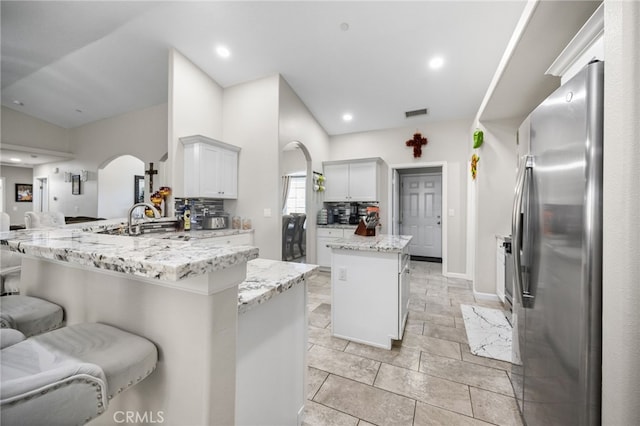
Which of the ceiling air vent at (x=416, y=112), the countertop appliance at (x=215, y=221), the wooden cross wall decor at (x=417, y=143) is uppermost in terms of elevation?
the ceiling air vent at (x=416, y=112)

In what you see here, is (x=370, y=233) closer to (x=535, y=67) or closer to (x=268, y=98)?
(x=535, y=67)

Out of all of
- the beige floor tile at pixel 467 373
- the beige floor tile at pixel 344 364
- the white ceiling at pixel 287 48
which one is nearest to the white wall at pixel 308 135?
the white ceiling at pixel 287 48

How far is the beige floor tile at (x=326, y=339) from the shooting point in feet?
7.13

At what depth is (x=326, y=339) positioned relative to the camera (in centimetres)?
229

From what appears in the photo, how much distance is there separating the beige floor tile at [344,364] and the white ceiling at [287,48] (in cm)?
326

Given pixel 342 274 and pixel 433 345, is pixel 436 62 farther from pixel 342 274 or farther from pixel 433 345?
pixel 433 345

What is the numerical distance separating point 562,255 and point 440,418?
116cm

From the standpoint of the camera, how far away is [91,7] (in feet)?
8.43

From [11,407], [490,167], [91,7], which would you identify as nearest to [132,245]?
[11,407]

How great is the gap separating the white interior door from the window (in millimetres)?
2772

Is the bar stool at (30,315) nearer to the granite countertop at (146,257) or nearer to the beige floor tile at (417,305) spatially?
the granite countertop at (146,257)

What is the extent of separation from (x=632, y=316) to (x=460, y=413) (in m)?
1.16

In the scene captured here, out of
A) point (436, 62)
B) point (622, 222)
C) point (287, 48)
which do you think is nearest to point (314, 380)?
point (622, 222)

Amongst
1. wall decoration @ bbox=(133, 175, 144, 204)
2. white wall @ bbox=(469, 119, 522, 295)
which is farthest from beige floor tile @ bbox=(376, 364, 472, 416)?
wall decoration @ bbox=(133, 175, 144, 204)
